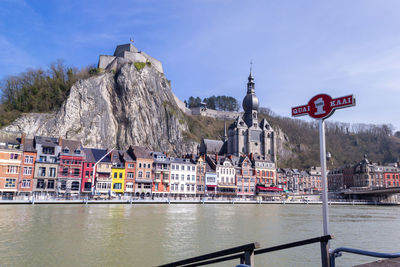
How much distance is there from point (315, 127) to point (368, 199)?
7936cm

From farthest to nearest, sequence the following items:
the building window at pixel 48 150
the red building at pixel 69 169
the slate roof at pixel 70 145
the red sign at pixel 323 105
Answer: the slate roof at pixel 70 145, the red building at pixel 69 169, the building window at pixel 48 150, the red sign at pixel 323 105

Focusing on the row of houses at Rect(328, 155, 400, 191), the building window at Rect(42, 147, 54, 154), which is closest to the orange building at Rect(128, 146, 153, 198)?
the building window at Rect(42, 147, 54, 154)

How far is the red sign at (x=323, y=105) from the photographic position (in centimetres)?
737

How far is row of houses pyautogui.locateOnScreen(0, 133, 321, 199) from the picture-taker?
52.3m

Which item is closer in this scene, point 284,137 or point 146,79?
point 146,79

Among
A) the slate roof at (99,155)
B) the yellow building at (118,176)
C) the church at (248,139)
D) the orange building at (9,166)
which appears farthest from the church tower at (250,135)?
the orange building at (9,166)

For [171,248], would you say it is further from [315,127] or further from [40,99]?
[315,127]

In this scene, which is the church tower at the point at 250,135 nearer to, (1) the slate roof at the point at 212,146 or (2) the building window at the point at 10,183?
(1) the slate roof at the point at 212,146

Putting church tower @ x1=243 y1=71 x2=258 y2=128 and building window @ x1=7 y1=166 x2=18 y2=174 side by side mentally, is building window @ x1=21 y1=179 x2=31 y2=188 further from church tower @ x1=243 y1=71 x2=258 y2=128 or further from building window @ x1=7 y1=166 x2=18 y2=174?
church tower @ x1=243 y1=71 x2=258 y2=128

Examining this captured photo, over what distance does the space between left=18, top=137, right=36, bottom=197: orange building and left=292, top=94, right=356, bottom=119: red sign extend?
54.7 metres

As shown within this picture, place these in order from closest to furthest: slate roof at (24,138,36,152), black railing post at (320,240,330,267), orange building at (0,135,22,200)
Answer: black railing post at (320,240,330,267) < orange building at (0,135,22,200) < slate roof at (24,138,36,152)

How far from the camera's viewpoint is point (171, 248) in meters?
17.5

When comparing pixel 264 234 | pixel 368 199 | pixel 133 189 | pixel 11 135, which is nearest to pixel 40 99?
pixel 11 135

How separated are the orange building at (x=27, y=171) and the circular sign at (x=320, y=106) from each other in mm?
54875
